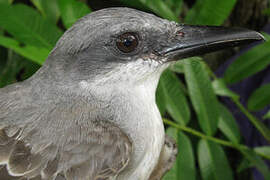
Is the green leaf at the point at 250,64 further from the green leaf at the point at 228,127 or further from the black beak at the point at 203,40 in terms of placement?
the black beak at the point at 203,40

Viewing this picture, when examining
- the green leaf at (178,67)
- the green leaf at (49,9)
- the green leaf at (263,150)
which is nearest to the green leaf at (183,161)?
the green leaf at (178,67)

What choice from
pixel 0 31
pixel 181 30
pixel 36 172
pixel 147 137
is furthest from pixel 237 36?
pixel 0 31

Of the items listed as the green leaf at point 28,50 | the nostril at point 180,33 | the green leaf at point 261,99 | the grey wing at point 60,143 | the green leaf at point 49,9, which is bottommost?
the grey wing at point 60,143

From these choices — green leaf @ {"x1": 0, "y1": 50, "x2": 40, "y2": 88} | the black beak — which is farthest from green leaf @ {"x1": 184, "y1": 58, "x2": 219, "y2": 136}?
green leaf @ {"x1": 0, "y1": 50, "x2": 40, "y2": 88}

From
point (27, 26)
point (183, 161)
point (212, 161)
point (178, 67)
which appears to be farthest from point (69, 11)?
point (212, 161)

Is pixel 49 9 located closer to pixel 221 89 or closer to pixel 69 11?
pixel 69 11

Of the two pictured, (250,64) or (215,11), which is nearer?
(215,11)
